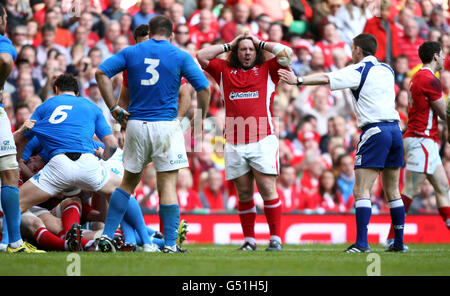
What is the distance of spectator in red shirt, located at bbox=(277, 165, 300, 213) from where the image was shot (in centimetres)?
1306

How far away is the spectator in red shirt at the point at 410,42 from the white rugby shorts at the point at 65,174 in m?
9.80

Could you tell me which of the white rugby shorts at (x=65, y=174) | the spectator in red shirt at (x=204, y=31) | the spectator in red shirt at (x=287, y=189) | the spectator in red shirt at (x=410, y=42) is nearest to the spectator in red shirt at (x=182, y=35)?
the spectator in red shirt at (x=204, y=31)

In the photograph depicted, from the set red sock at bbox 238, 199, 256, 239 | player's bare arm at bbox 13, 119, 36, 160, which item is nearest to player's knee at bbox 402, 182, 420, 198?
red sock at bbox 238, 199, 256, 239

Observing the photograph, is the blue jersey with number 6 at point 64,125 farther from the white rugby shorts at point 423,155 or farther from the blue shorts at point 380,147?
the white rugby shorts at point 423,155

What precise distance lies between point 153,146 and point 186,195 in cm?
542

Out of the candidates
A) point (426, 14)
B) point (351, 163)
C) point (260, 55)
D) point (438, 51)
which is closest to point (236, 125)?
point (260, 55)

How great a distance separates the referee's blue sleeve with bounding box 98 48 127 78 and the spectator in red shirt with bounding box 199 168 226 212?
5709 mm

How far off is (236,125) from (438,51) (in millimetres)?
2780

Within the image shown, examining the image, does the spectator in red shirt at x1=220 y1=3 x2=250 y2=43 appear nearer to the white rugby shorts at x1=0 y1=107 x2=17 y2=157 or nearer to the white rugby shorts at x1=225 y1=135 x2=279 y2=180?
the white rugby shorts at x1=225 y1=135 x2=279 y2=180

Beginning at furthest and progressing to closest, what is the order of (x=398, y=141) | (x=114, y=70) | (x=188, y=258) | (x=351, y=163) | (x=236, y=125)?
(x=351, y=163)
(x=236, y=125)
(x=398, y=141)
(x=114, y=70)
(x=188, y=258)

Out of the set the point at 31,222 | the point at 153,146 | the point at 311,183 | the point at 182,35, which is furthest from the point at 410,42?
the point at 31,222

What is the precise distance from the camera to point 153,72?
24.4 ft
